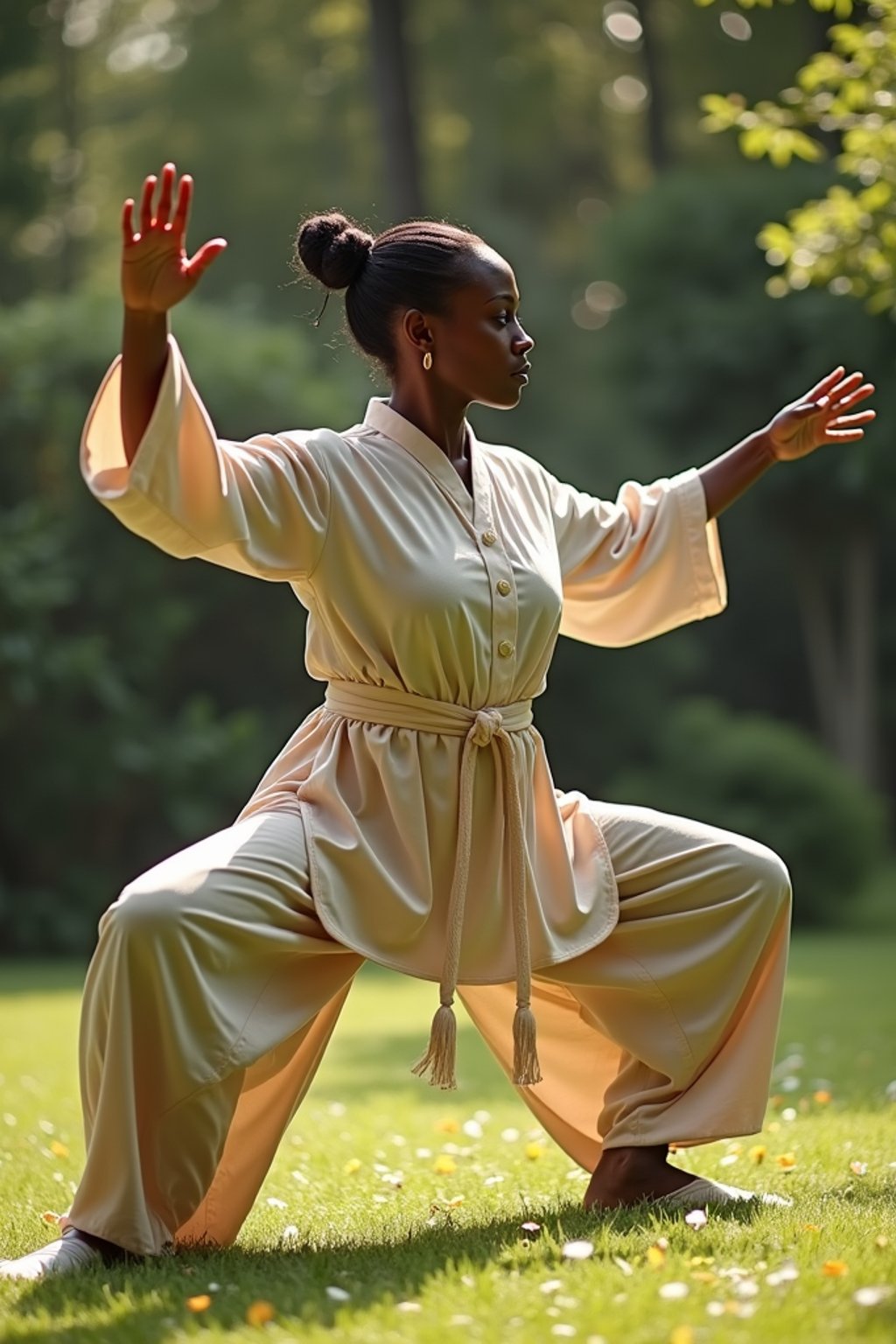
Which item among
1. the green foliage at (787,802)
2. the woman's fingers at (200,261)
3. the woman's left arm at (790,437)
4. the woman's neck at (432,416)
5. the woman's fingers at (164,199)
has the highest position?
the woman's fingers at (164,199)

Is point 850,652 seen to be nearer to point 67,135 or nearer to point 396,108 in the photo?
point 396,108

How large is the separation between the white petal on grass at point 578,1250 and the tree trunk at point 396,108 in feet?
48.3

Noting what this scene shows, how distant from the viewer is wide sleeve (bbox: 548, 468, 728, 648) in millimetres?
4555

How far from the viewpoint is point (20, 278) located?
23.8m

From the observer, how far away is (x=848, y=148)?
6.97m

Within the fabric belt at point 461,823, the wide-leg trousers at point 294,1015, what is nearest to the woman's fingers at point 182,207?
the fabric belt at point 461,823

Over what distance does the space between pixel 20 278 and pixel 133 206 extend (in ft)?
70.1

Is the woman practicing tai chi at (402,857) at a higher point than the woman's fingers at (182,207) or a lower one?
lower

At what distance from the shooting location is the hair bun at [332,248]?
166 inches

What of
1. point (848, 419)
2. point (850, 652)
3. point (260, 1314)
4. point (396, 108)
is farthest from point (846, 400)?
point (850, 652)

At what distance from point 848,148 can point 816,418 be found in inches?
110

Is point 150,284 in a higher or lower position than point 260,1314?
higher

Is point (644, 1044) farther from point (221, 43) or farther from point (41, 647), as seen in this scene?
point (221, 43)

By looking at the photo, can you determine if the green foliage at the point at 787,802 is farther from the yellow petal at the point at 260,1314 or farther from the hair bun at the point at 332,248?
the yellow petal at the point at 260,1314
